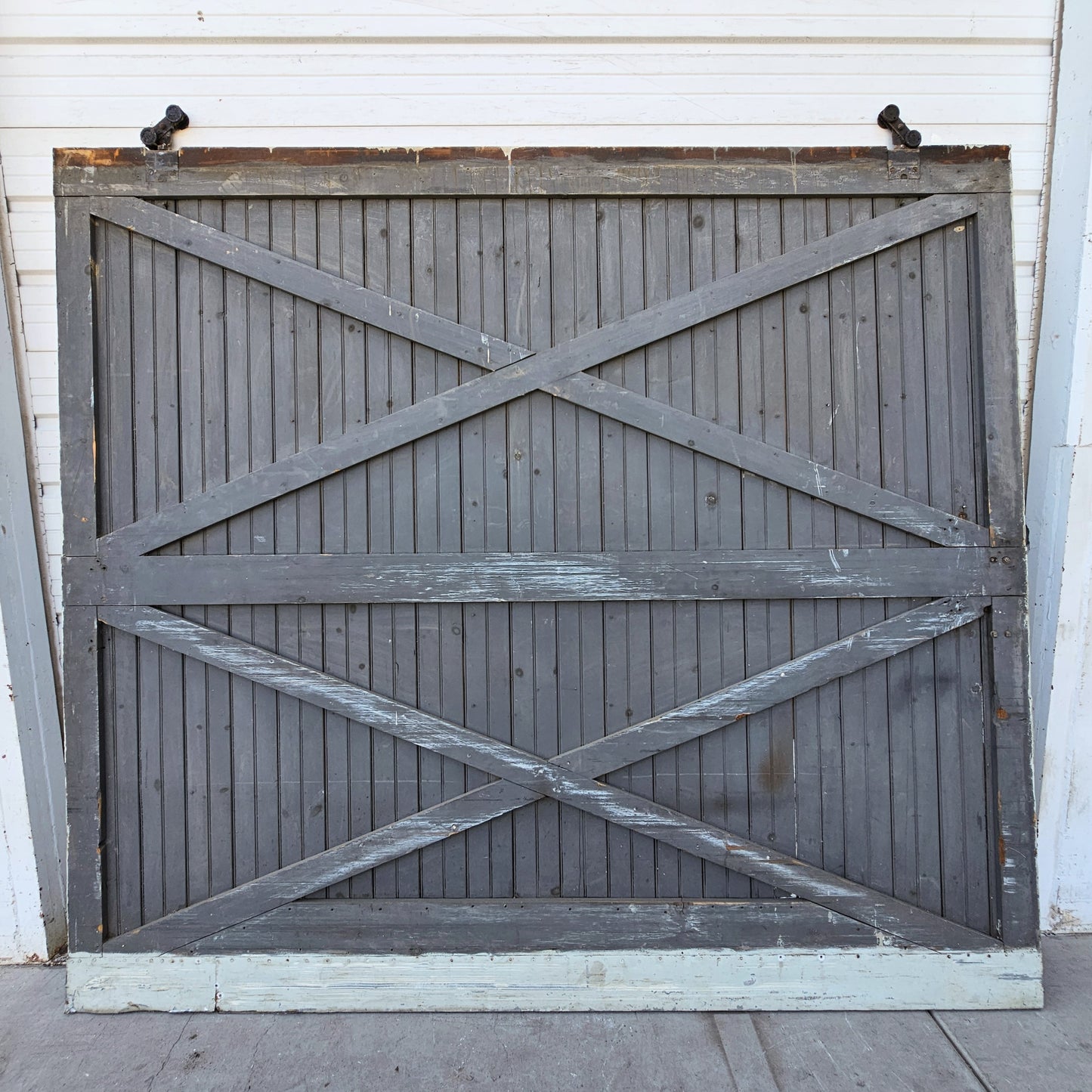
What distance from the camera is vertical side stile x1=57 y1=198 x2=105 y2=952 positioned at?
280 cm

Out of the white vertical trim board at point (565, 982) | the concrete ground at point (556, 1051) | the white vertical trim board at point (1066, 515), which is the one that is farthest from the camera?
the white vertical trim board at point (1066, 515)

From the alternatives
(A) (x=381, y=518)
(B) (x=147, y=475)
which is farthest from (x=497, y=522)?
(B) (x=147, y=475)

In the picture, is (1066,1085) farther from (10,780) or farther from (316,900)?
(10,780)

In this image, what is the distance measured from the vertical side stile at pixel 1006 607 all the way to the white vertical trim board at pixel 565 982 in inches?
10.4

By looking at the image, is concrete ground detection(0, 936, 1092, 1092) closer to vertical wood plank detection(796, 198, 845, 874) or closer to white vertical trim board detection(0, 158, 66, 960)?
white vertical trim board detection(0, 158, 66, 960)

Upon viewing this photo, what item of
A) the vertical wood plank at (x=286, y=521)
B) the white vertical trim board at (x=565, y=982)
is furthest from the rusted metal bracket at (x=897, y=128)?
the white vertical trim board at (x=565, y=982)

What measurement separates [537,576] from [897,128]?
2.25m

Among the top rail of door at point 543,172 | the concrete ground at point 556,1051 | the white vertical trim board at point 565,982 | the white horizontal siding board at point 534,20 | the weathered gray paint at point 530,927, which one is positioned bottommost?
the concrete ground at point 556,1051

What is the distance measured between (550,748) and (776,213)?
7.34 ft

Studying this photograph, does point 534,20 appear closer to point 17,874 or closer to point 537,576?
point 537,576

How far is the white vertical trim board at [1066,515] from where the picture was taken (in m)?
2.94

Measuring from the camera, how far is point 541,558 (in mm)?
2812

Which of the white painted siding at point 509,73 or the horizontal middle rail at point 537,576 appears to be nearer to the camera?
the horizontal middle rail at point 537,576

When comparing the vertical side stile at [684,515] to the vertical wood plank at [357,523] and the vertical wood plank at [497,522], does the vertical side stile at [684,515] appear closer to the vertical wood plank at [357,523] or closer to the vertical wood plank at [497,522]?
the vertical wood plank at [497,522]
